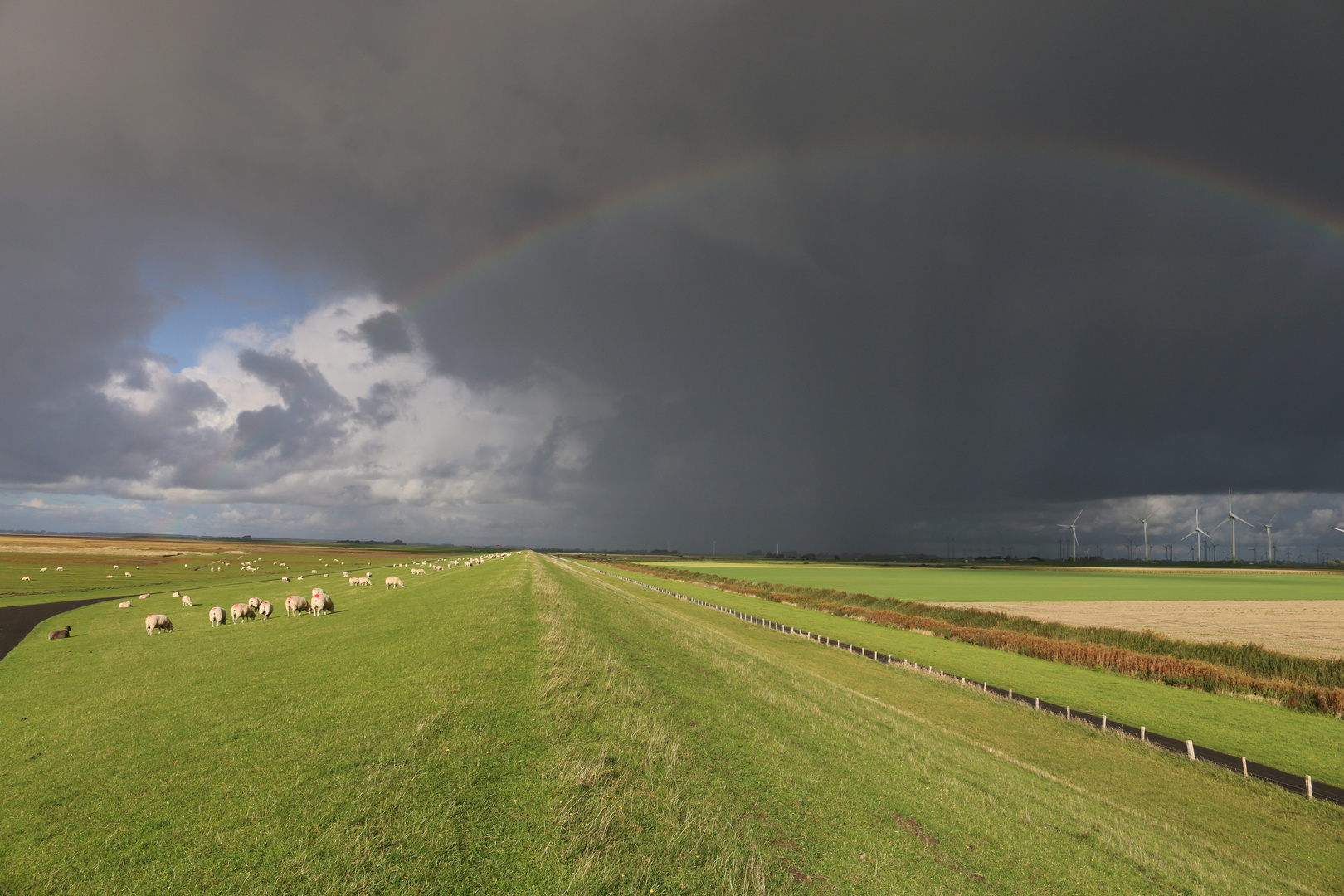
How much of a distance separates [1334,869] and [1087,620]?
53.6 meters

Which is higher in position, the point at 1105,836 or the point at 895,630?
the point at 1105,836

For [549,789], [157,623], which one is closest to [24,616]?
[157,623]

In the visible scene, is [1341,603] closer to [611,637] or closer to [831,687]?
[831,687]

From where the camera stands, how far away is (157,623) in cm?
2817

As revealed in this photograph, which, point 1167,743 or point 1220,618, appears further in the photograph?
point 1220,618

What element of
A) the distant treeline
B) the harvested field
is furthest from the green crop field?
the distant treeline

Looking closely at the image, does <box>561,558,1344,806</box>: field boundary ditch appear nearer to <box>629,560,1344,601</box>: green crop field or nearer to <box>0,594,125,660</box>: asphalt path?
<box>0,594,125,660</box>: asphalt path

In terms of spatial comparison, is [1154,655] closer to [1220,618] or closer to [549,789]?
[1220,618]

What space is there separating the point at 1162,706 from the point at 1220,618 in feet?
166

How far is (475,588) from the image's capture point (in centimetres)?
3775

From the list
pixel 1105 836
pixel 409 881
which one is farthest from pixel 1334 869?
pixel 409 881

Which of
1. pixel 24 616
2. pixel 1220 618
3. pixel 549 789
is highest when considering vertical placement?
pixel 549 789

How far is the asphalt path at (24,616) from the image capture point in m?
28.0

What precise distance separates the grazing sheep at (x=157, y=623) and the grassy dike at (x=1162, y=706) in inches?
1703
